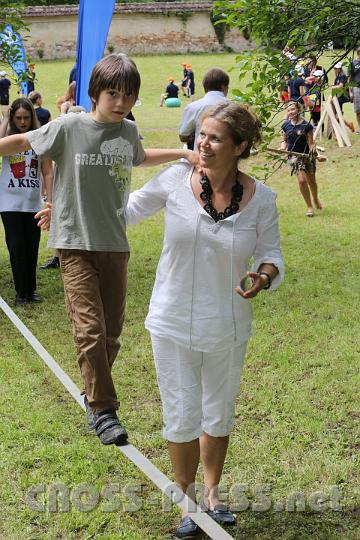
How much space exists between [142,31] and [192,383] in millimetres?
50669

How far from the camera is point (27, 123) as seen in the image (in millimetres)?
8172

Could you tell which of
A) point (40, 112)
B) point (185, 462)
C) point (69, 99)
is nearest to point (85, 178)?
point (185, 462)

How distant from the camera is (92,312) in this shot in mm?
4367

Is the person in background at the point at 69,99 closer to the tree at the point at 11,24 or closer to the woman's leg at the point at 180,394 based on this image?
the tree at the point at 11,24

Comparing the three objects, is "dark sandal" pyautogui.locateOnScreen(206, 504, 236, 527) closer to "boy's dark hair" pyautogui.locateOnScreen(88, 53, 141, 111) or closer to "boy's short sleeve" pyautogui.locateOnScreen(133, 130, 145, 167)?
"boy's short sleeve" pyautogui.locateOnScreen(133, 130, 145, 167)

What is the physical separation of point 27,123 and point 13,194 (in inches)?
31.8

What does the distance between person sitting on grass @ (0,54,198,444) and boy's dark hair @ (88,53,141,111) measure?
4 centimetres

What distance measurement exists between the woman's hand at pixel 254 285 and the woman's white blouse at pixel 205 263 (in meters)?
0.10

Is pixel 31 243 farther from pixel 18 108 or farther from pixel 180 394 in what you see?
pixel 180 394

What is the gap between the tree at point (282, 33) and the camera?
5160 mm

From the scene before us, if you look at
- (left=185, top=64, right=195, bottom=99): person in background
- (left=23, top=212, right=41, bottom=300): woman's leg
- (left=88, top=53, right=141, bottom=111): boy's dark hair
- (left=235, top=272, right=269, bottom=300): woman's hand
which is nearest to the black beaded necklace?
(left=235, top=272, right=269, bottom=300): woman's hand

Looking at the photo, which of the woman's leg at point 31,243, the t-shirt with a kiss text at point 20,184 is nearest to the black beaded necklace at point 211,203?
the t-shirt with a kiss text at point 20,184

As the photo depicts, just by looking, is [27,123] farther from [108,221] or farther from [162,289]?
[162,289]

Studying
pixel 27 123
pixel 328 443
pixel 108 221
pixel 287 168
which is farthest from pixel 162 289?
pixel 287 168
